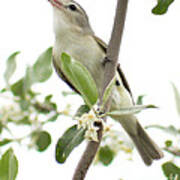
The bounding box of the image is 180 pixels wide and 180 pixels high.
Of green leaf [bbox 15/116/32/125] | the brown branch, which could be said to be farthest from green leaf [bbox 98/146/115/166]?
the brown branch

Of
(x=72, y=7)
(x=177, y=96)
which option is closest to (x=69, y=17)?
(x=72, y=7)

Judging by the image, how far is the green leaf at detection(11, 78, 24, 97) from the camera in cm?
276

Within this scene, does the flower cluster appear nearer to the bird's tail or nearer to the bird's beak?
the bird's beak

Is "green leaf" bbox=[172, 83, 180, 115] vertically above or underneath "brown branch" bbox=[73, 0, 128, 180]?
underneath

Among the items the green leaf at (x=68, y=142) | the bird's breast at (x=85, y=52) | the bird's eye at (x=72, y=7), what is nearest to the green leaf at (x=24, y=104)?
the bird's breast at (x=85, y=52)

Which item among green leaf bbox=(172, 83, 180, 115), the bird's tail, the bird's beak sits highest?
the bird's beak

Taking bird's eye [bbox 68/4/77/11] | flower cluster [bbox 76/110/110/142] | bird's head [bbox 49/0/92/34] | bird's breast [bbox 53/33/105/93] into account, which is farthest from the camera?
bird's eye [bbox 68/4/77/11]

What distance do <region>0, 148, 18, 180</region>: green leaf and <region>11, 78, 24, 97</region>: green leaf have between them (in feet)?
3.86

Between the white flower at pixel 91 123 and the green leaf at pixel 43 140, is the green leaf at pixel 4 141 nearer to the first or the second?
the green leaf at pixel 43 140

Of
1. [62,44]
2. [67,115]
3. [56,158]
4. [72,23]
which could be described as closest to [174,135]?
[67,115]

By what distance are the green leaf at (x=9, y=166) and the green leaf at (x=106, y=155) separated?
1142 millimetres

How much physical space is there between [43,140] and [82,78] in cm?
104

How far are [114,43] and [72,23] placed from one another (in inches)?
78.0

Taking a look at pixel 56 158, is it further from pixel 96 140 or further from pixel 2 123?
pixel 2 123
